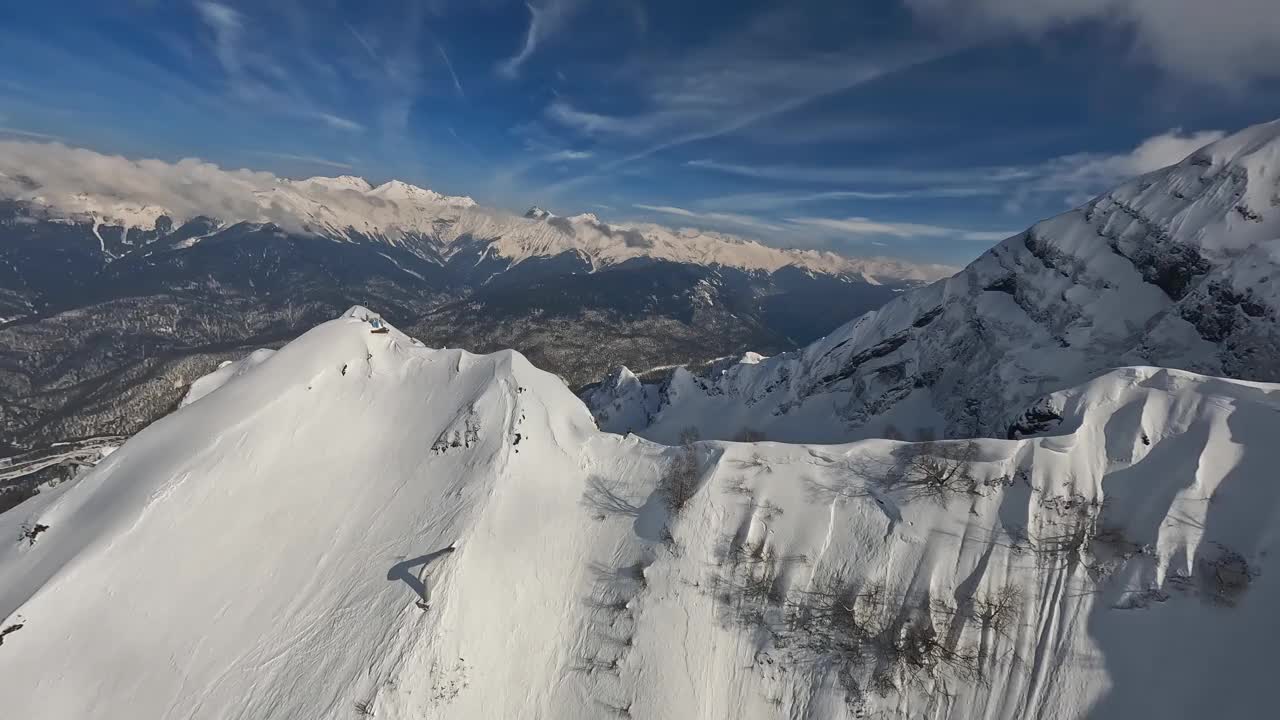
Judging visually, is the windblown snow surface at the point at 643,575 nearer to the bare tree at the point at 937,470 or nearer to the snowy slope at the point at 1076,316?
the bare tree at the point at 937,470

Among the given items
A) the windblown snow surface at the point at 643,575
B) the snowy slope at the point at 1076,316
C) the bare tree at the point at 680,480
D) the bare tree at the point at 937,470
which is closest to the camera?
the windblown snow surface at the point at 643,575

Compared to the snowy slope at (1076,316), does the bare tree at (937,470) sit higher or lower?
lower

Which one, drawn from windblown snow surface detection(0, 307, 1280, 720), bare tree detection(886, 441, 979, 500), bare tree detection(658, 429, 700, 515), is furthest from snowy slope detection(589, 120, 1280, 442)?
bare tree detection(658, 429, 700, 515)

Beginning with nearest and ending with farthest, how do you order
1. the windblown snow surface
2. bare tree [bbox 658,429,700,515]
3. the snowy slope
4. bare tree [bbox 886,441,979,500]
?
1. the windblown snow surface
2. bare tree [bbox 886,441,979,500]
3. bare tree [bbox 658,429,700,515]
4. the snowy slope

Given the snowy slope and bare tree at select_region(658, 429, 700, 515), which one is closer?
bare tree at select_region(658, 429, 700, 515)

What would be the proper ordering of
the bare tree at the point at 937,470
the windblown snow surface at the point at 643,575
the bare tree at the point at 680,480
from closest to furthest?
the windblown snow surface at the point at 643,575 < the bare tree at the point at 937,470 < the bare tree at the point at 680,480

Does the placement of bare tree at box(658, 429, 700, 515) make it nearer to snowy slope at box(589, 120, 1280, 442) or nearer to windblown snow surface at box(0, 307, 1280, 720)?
windblown snow surface at box(0, 307, 1280, 720)

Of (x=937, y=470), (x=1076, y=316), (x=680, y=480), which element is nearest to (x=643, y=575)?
(x=680, y=480)

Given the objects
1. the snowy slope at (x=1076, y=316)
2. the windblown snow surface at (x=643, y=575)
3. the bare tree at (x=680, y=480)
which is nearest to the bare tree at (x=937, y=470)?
the windblown snow surface at (x=643, y=575)
